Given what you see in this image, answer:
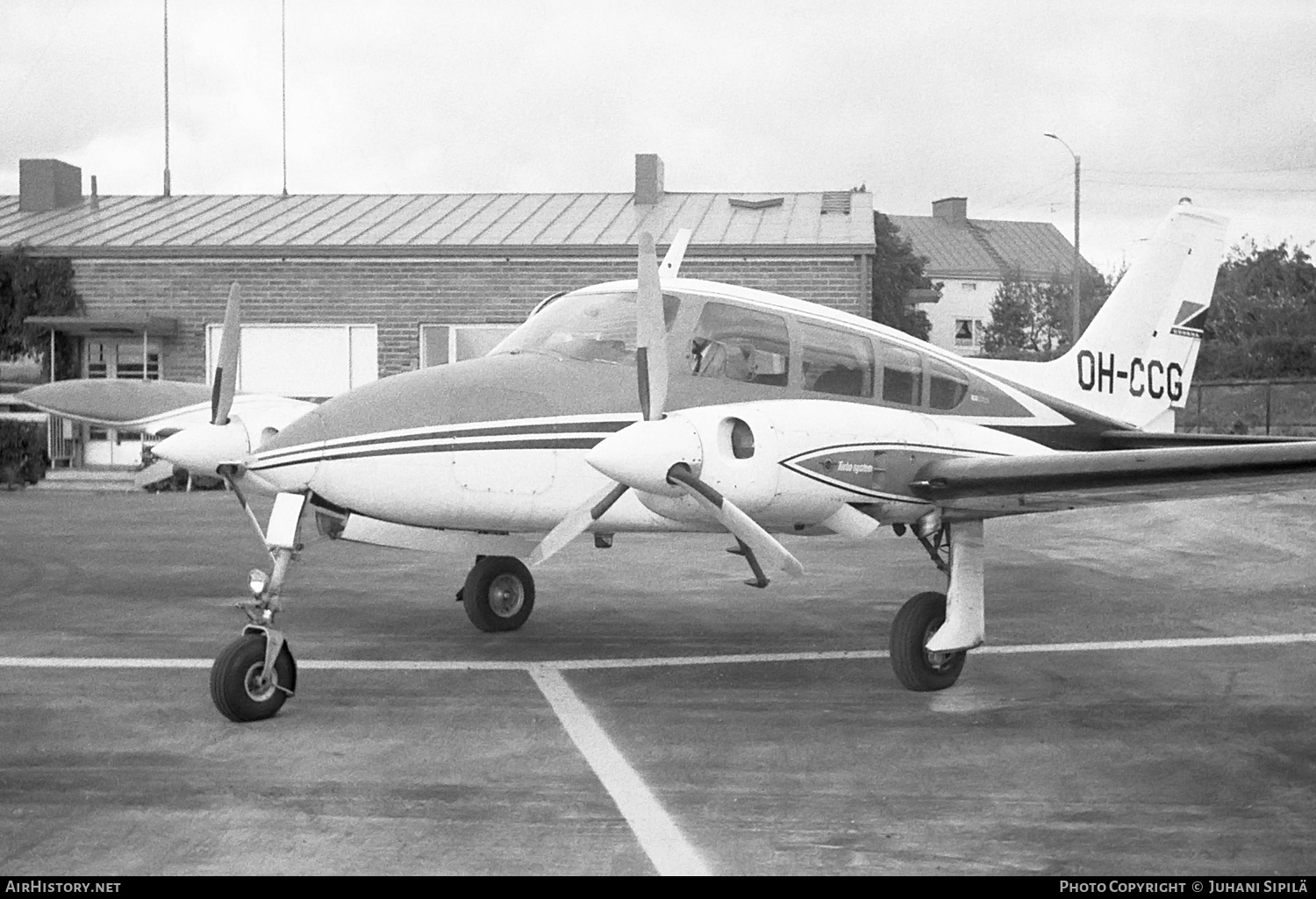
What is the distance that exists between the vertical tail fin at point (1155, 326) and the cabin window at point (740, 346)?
12.4 ft

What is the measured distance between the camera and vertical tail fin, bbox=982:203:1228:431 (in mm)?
11805

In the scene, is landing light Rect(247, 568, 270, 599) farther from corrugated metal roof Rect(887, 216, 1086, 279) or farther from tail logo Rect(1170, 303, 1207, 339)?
corrugated metal roof Rect(887, 216, 1086, 279)

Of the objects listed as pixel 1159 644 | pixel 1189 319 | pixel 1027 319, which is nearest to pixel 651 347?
pixel 1159 644

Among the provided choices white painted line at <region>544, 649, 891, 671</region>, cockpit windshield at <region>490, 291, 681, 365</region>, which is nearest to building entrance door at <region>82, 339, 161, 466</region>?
cockpit windshield at <region>490, 291, 681, 365</region>

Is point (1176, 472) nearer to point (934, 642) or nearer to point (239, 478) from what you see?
point (934, 642)

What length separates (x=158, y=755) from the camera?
6586 mm

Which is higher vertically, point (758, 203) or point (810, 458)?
point (758, 203)

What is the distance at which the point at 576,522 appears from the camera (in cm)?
797

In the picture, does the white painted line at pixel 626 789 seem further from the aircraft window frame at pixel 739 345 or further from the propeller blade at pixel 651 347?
the aircraft window frame at pixel 739 345

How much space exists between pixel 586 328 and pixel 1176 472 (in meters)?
3.72

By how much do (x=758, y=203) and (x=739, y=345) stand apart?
20.8m

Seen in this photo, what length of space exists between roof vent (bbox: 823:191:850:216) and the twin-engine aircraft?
18993 millimetres

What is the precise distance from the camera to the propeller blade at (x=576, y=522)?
778 centimetres

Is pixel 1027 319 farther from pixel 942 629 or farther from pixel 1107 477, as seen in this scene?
pixel 1107 477
